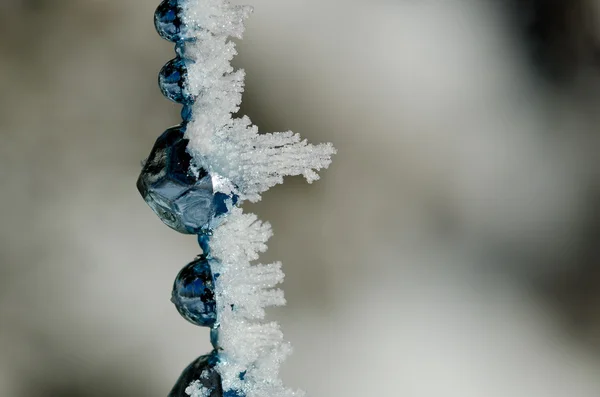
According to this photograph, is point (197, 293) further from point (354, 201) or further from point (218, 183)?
point (354, 201)

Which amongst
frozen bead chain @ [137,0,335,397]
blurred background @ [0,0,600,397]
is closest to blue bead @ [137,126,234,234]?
frozen bead chain @ [137,0,335,397]

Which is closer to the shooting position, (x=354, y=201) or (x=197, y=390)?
(x=197, y=390)

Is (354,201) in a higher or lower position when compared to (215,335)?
higher

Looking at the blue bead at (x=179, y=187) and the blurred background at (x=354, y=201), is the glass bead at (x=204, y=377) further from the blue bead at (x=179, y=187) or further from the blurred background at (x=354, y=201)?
the blurred background at (x=354, y=201)

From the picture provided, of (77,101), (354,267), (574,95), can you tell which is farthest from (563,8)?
(77,101)

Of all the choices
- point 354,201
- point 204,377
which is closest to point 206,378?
point 204,377

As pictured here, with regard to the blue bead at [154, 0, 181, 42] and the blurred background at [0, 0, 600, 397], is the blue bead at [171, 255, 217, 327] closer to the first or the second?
the blue bead at [154, 0, 181, 42]

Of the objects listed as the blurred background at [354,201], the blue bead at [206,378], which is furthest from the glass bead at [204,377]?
the blurred background at [354,201]
